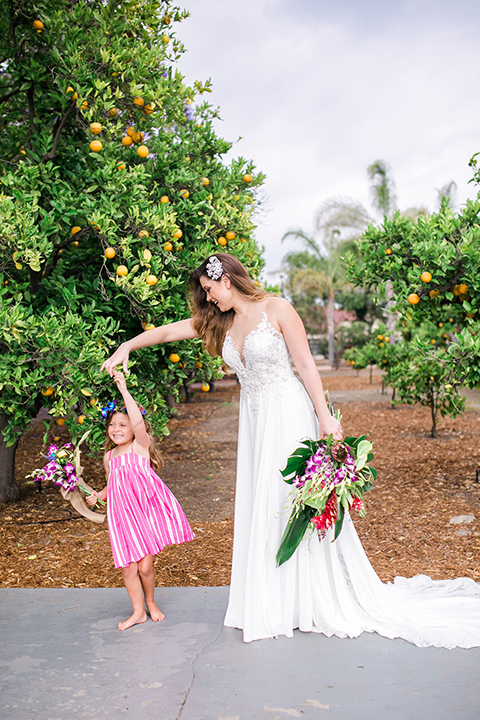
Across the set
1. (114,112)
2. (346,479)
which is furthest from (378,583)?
(114,112)

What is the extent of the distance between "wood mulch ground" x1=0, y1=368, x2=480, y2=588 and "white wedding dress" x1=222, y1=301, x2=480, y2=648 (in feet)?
3.52

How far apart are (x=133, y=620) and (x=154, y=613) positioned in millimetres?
115

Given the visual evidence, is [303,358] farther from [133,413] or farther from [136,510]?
[136,510]

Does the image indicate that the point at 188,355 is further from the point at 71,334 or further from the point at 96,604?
the point at 96,604

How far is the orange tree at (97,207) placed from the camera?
14.2 ft

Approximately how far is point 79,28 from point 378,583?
179 inches

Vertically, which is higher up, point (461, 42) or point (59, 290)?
point (461, 42)

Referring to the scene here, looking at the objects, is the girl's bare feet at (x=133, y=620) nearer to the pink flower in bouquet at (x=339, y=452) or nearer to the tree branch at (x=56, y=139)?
the pink flower in bouquet at (x=339, y=452)

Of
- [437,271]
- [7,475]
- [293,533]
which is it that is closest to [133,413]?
[293,533]

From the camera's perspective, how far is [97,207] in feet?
15.3

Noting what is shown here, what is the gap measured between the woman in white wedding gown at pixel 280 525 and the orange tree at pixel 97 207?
1372 mm

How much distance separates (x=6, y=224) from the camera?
410 cm

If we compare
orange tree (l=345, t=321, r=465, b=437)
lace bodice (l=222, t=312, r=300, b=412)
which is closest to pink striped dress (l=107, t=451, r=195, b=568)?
lace bodice (l=222, t=312, r=300, b=412)

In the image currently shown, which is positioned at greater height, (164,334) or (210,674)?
(164,334)
